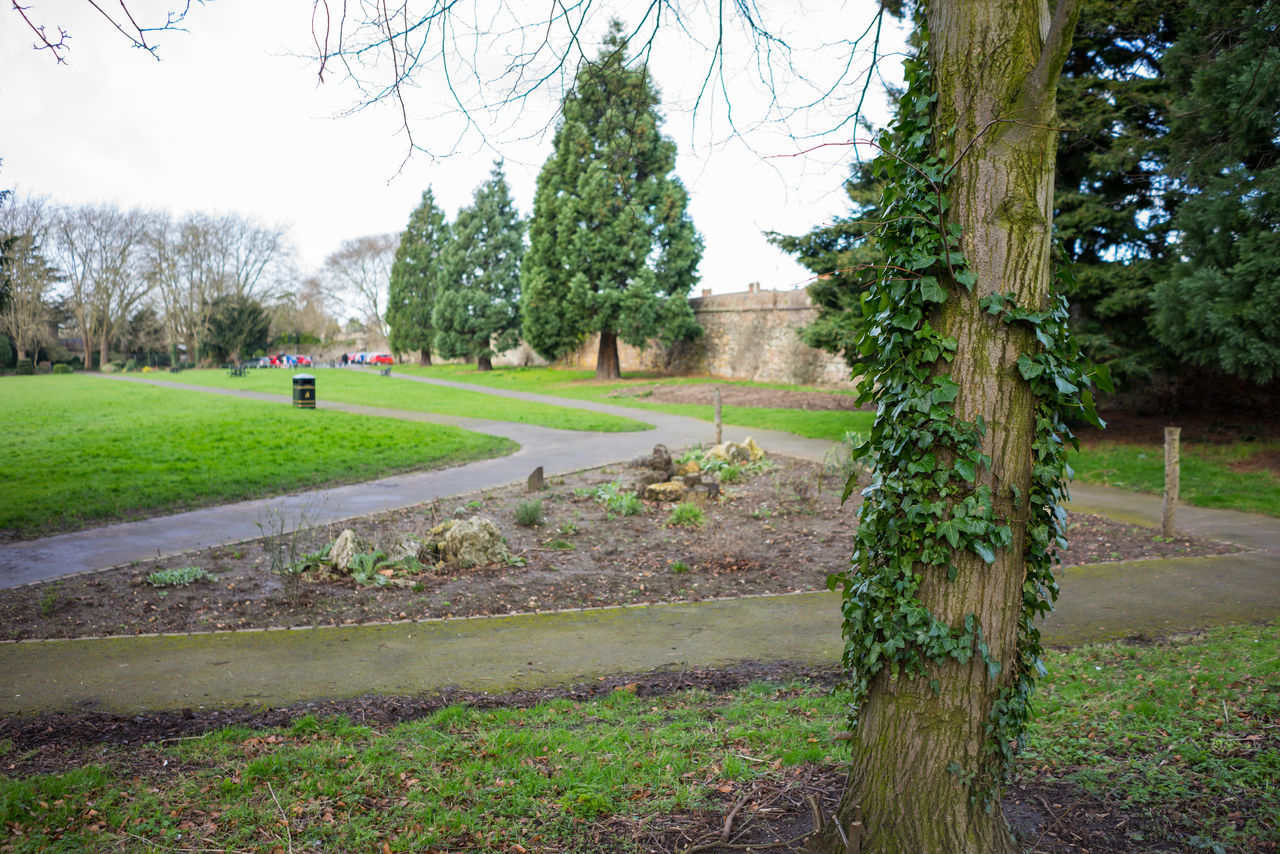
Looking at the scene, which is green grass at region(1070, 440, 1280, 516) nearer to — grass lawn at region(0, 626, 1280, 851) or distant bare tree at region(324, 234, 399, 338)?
grass lawn at region(0, 626, 1280, 851)

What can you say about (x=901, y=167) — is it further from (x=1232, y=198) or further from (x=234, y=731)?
(x=1232, y=198)

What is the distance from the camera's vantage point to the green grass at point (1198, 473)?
9828mm

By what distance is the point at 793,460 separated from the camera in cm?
1241

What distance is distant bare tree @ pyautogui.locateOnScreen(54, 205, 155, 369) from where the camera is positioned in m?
46.4

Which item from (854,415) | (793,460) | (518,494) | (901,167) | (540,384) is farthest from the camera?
(540,384)

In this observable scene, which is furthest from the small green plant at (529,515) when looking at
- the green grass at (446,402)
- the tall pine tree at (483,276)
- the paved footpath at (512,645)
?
the tall pine tree at (483,276)

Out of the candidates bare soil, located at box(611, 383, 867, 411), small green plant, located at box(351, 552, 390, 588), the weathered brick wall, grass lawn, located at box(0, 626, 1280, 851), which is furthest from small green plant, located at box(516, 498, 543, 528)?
the weathered brick wall

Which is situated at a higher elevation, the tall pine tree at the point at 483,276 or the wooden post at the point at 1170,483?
the tall pine tree at the point at 483,276

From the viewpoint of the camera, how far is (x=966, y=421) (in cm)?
246

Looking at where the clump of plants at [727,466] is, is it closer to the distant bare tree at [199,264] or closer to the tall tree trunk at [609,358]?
the tall tree trunk at [609,358]

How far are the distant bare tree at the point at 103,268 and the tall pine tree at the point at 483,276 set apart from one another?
21.3 metres

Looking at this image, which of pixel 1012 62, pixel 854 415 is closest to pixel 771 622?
pixel 1012 62

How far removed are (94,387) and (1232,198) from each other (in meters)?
35.8

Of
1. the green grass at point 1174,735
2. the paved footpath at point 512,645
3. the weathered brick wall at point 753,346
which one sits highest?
the weathered brick wall at point 753,346
